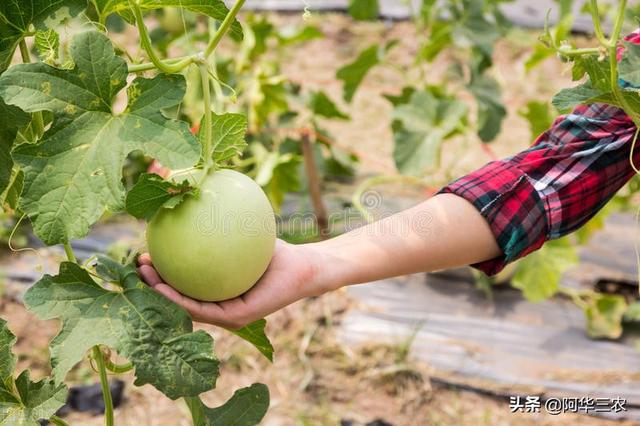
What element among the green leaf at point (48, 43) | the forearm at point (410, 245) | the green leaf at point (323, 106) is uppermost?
the green leaf at point (48, 43)

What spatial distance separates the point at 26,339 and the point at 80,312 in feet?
4.98

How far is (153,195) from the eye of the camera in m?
0.88

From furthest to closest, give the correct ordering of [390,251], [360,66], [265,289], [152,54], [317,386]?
[360,66] < [317,386] < [390,251] < [265,289] < [152,54]

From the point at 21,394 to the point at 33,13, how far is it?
17.8 inches

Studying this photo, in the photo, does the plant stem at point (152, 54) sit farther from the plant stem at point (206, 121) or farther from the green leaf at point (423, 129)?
the green leaf at point (423, 129)

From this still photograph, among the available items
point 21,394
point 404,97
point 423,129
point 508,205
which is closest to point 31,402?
point 21,394

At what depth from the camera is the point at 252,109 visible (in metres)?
2.66

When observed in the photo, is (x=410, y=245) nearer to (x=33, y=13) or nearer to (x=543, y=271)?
(x=33, y=13)

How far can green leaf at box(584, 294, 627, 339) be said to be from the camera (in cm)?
230

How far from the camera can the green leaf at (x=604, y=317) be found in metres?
2.30

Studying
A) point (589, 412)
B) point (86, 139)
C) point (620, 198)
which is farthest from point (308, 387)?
point (86, 139)

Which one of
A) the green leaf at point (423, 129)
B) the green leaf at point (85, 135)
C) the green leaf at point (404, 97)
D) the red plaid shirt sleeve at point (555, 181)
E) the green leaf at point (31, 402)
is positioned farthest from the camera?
the green leaf at point (404, 97)

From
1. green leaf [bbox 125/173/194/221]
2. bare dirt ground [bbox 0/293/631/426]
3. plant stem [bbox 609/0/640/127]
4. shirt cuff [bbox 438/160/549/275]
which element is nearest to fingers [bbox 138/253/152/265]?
green leaf [bbox 125/173/194/221]

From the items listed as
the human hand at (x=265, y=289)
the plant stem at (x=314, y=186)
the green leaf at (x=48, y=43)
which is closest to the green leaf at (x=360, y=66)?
the plant stem at (x=314, y=186)
